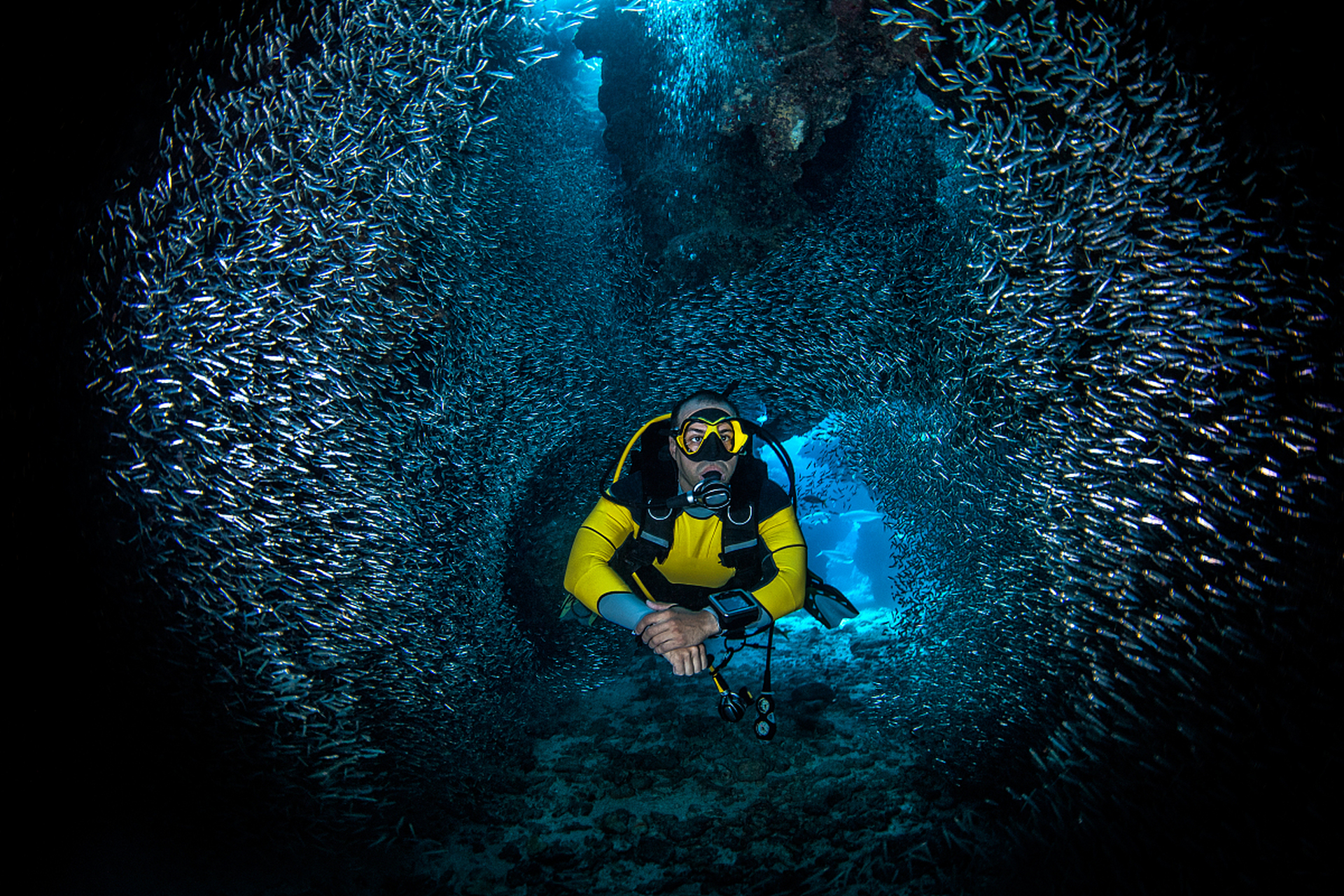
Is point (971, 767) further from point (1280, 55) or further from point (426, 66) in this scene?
point (426, 66)

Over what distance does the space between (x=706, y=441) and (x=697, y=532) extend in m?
0.79

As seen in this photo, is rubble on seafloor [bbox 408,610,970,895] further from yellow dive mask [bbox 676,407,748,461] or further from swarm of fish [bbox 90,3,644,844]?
yellow dive mask [bbox 676,407,748,461]

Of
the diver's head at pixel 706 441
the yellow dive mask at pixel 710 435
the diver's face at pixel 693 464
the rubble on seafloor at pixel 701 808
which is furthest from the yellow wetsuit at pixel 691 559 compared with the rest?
the rubble on seafloor at pixel 701 808

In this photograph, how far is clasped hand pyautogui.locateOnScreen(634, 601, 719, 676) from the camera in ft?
8.78

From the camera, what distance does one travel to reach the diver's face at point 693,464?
3719mm

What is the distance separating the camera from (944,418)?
4.71 m

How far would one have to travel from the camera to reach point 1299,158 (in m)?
2.27

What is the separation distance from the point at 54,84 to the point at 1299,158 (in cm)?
637

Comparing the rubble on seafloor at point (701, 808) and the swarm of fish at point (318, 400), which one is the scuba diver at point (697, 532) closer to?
the rubble on seafloor at point (701, 808)

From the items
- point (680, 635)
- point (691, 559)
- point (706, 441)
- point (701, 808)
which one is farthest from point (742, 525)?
point (701, 808)

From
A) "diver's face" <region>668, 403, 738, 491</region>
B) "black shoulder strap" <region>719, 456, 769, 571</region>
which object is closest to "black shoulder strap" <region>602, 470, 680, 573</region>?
"diver's face" <region>668, 403, 738, 491</region>

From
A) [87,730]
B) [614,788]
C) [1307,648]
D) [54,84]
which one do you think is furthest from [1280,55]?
[87,730]

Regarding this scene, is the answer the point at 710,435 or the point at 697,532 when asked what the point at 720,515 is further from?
the point at 710,435

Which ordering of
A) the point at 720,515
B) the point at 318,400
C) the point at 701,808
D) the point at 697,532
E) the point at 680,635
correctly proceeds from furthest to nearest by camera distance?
the point at 697,532, the point at 720,515, the point at 701,808, the point at 318,400, the point at 680,635
